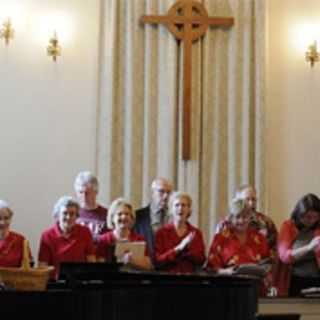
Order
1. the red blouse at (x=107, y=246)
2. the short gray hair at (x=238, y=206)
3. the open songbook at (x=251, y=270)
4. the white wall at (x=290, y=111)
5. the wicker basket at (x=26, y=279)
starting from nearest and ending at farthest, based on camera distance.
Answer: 1. the wicker basket at (x=26, y=279)
2. the open songbook at (x=251, y=270)
3. the red blouse at (x=107, y=246)
4. the short gray hair at (x=238, y=206)
5. the white wall at (x=290, y=111)

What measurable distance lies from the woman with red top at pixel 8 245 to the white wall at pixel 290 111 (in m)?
2.85

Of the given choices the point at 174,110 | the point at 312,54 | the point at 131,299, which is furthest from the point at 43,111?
the point at 131,299

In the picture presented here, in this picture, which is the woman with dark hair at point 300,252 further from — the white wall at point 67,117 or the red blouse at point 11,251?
the red blouse at point 11,251

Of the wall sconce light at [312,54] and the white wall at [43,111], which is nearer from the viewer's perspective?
the white wall at [43,111]

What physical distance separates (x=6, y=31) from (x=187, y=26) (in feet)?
5.34

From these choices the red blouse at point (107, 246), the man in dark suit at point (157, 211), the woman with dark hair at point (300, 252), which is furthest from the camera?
the man in dark suit at point (157, 211)

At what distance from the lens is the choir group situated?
19.0 feet

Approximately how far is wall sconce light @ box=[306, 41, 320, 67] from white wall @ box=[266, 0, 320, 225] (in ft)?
0.20

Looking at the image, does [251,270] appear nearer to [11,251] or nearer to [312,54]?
[11,251]

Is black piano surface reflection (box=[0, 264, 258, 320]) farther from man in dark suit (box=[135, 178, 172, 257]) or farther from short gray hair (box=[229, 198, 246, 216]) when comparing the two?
man in dark suit (box=[135, 178, 172, 257])

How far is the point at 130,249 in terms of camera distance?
18.6 ft

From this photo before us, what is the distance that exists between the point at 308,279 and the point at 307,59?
Answer: 8.15ft

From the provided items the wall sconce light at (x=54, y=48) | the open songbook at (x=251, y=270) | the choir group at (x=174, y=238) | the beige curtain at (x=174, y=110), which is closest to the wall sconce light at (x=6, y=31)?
the wall sconce light at (x=54, y=48)

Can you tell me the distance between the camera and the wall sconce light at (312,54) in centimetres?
791
